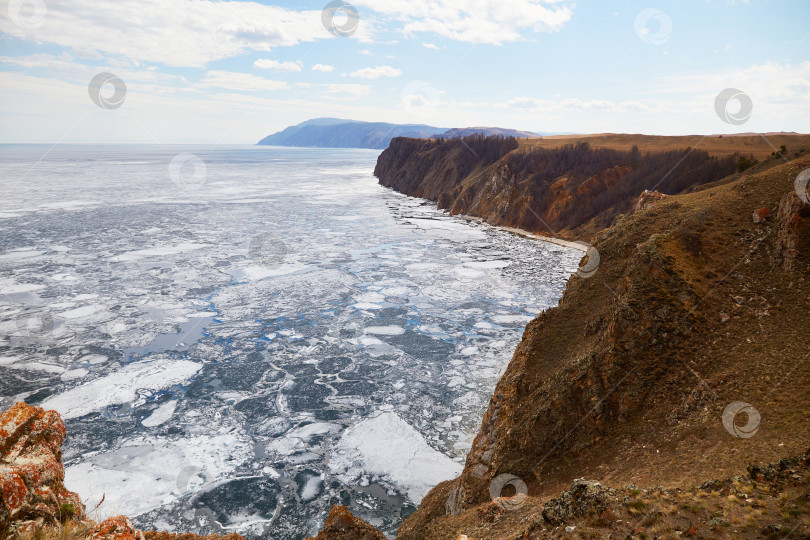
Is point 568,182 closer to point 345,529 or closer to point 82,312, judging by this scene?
point 82,312

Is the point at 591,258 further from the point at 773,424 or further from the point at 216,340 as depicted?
the point at 216,340

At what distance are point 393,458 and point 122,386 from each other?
9686 millimetres

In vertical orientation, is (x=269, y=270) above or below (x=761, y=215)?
below

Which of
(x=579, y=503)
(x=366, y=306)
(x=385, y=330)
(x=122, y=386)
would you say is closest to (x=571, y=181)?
(x=366, y=306)

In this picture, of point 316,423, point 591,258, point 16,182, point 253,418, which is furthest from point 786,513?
point 16,182

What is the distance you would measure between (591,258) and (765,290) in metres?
4.75

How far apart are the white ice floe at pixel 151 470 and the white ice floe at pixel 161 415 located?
0.76 metres

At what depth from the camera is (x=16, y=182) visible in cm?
8131

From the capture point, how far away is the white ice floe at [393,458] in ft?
37.2

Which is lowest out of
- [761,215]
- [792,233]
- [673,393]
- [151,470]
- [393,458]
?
[151,470]

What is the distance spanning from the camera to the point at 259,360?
1705 cm

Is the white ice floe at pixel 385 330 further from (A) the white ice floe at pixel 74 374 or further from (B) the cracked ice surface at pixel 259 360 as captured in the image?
(A) the white ice floe at pixel 74 374

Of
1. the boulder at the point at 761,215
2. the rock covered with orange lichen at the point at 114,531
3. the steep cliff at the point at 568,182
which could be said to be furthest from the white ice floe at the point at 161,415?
the steep cliff at the point at 568,182

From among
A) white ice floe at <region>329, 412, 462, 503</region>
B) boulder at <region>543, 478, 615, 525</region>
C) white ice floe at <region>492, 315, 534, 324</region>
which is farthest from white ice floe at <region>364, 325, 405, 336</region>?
boulder at <region>543, 478, 615, 525</region>
